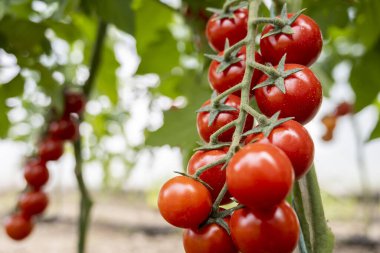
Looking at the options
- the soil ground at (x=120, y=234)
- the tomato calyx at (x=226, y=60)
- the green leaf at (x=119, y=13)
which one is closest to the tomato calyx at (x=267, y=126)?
the tomato calyx at (x=226, y=60)

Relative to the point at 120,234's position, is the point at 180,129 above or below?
above

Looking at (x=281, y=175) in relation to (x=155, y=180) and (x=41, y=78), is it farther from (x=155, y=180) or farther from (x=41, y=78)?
(x=155, y=180)

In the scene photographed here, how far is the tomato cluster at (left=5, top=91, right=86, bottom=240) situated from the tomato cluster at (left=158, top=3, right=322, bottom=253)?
2.49ft

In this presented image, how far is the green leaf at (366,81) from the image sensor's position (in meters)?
0.96

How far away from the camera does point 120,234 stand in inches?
114

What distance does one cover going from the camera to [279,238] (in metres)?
0.32

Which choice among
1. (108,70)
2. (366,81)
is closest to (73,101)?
(108,70)

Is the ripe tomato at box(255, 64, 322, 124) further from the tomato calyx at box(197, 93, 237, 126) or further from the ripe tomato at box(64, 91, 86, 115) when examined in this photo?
the ripe tomato at box(64, 91, 86, 115)

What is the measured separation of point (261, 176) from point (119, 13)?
0.59m

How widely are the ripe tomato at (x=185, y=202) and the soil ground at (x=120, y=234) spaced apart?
214cm

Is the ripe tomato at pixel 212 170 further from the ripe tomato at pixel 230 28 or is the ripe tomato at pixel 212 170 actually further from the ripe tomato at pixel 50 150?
the ripe tomato at pixel 50 150

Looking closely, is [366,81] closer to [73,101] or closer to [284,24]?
[284,24]

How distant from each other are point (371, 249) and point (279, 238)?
2.18 meters

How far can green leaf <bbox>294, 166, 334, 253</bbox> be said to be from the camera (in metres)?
0.44
